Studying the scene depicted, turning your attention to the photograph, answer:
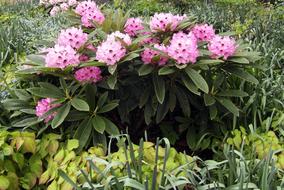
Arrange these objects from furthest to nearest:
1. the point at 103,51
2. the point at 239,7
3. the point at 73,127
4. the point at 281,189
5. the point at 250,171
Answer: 1. the point at 239,7
2. the point at 73,127
3. the point at 103,51
4. the point at 250,171
5. the point at 281,189

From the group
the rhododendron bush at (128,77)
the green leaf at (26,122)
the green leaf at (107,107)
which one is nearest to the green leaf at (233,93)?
the rhododendron bush at (128,77)

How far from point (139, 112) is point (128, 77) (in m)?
0.29

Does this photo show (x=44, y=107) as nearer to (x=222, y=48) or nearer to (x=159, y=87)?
(x=159, y=87)

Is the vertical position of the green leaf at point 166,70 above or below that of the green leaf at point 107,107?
above

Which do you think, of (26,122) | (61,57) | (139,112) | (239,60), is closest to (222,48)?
(239,60)

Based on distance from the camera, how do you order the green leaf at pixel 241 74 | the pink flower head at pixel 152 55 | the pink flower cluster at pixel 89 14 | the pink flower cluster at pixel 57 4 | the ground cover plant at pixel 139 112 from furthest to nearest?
the pink flower cluster at pixel 57 4 → the pink flower cluster at pixel 89 14 → the green leaf at pixel 241 74 → the pink flower head at pixel 152 55 → the ground cover plant at pixel 139 112

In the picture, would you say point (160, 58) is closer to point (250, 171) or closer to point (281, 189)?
point (250, 171)

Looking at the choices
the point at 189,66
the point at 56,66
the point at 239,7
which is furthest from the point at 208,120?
the point at 239,7

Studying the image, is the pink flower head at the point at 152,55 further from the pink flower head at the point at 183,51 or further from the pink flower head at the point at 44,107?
the pink flower head at the point at 44,107

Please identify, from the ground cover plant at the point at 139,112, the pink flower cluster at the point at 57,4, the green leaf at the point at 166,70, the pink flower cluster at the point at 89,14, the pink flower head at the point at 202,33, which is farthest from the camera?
the pink flower cluster at the point at 57,4

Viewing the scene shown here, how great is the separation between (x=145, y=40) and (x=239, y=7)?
4.10 metres

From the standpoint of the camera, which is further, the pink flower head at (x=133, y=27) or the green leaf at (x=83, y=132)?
the pink flower head at (x=133, y=27)

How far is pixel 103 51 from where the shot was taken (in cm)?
224

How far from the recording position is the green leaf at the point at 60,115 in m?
2.21
